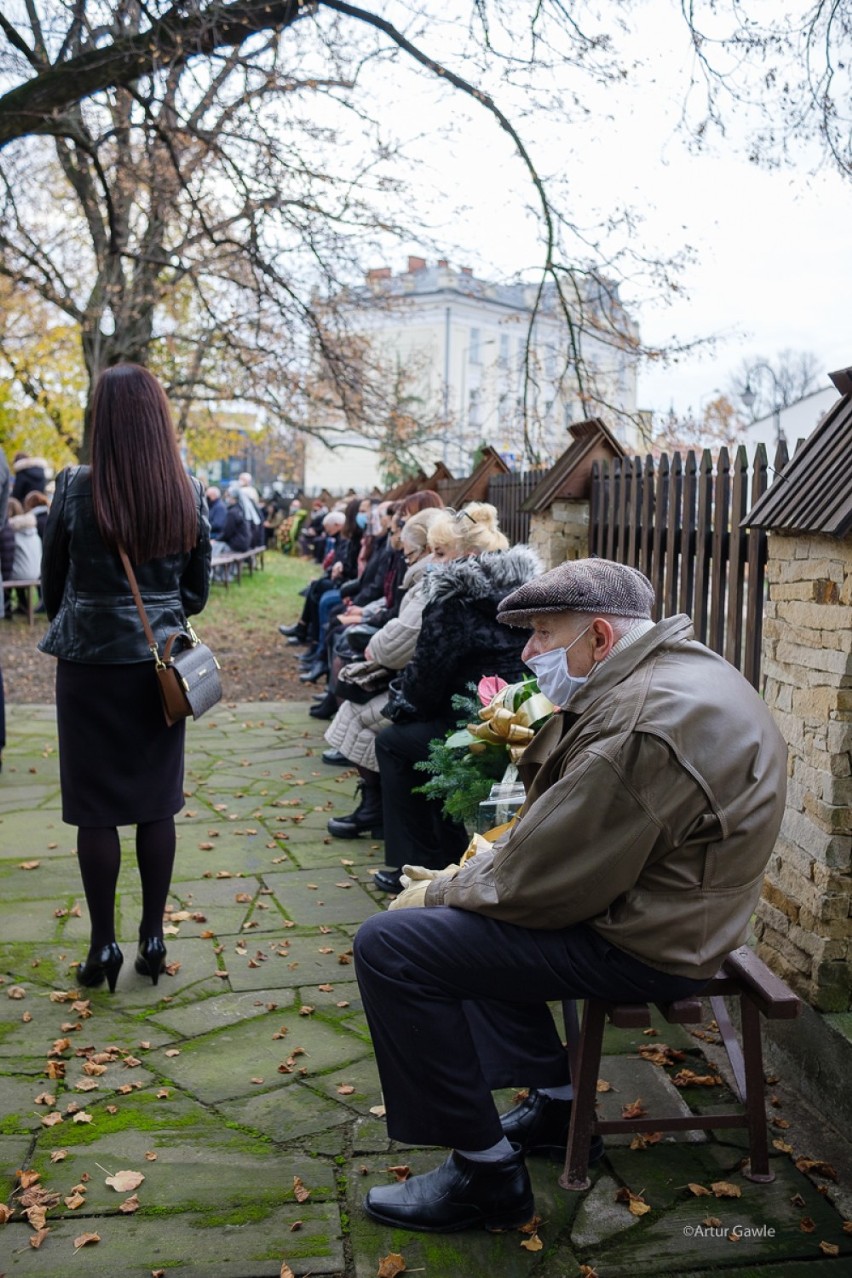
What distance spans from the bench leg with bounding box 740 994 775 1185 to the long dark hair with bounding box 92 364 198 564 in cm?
239

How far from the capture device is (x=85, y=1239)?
9.06 ft

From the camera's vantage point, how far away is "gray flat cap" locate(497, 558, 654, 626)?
2797 millimetres

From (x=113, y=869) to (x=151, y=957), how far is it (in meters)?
0.35

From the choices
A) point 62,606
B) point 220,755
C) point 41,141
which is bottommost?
point 220,755

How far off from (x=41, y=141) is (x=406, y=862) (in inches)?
550

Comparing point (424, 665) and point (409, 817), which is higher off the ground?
point (424, 665)

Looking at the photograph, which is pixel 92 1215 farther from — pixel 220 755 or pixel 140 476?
pixel 220 755

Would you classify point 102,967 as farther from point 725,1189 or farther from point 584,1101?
point 725,1189

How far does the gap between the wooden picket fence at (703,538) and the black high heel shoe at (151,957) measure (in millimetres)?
2384

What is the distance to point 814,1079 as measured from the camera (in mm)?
3449

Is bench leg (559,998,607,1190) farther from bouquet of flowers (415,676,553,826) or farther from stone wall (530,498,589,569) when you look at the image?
stone wall (530,498,589,569)

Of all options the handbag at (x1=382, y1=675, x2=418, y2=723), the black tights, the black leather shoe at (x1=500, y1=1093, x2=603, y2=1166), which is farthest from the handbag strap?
the black leather shoe at (x1=500, y1=1093, x2=603, y2=1166)

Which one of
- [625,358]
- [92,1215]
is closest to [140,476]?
[92,1215]

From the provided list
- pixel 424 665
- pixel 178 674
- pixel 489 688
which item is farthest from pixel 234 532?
pixel 178 674
